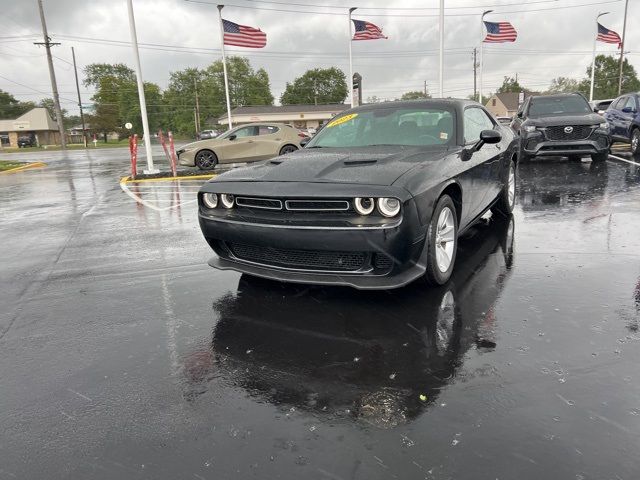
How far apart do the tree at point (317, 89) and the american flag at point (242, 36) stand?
293ft

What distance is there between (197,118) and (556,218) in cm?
8830

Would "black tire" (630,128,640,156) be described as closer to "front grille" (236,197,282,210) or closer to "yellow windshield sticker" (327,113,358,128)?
"yellow windshield sticker" (327,113,358,128)

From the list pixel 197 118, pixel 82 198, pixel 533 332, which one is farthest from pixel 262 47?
pixel 197 118

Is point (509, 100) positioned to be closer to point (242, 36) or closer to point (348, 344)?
point (242, 36)

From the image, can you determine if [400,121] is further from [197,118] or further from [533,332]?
[197,118]

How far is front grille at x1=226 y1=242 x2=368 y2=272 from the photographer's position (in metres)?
3.52

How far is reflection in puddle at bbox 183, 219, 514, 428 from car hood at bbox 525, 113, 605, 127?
7815 millimetres

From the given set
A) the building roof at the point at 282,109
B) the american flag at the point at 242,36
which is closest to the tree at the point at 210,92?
the building roof at the point at 282,109

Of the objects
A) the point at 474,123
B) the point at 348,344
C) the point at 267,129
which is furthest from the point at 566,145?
the point at 348,344

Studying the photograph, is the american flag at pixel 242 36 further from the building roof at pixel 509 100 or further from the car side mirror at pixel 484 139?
the building roof at pixel 509 100

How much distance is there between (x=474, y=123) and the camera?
5277 mm

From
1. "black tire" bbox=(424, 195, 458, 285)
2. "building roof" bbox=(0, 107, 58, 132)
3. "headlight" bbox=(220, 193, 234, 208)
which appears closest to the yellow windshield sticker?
"black tire" bbox=(424, 195, 458, 285)

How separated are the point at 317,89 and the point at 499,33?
294 feet

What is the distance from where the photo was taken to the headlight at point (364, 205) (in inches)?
133
